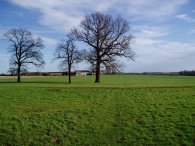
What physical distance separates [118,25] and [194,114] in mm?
45274

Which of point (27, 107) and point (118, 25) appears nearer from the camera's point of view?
point (27, 107)

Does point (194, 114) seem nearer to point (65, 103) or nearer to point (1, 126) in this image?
point (65, 103)

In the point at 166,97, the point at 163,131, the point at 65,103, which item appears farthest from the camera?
the point at 166,97

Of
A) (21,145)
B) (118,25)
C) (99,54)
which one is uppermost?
(118,25)

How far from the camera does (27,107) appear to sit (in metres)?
25.0

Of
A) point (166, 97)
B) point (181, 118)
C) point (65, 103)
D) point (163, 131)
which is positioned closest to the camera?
point (163, 131)

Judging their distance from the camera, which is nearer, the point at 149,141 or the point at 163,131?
the point at 149,141

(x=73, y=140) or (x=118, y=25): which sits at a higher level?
(x=118, y=25)

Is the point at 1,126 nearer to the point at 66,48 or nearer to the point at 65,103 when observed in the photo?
the point at 65,103

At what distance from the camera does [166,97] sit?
99.9 feet

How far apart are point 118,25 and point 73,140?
49932 millimetres

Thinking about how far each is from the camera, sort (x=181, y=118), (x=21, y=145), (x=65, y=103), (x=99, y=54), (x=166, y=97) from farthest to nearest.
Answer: (x=99, y=54) < (x=166, y=97) < (x=65, y=103) < (x=181, y=118) < (x=21, y=145)

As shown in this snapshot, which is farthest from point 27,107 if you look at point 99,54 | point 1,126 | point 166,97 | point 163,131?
point 99,54

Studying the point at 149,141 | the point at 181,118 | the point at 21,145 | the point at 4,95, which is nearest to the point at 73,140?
the point at 21,145
